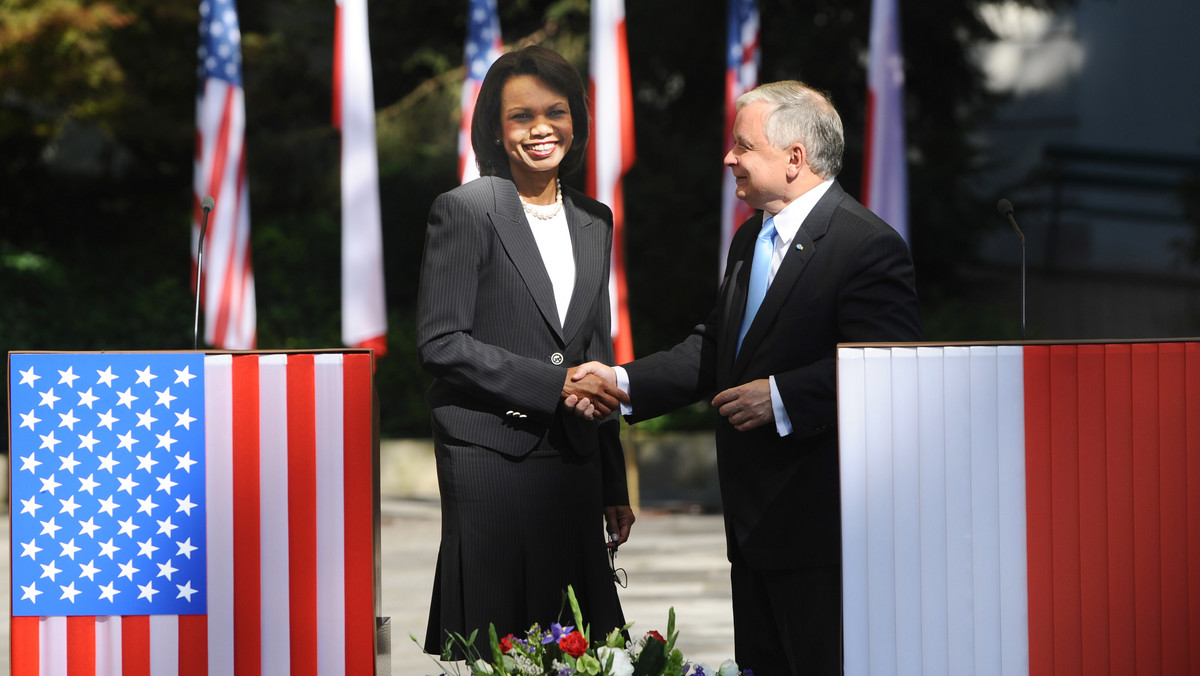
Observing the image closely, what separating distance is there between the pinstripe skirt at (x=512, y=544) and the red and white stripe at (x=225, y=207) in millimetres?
6123

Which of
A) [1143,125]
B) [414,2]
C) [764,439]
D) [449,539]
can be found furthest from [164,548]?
[1143,125]

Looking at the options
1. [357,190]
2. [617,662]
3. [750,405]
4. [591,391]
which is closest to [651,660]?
[617,662]

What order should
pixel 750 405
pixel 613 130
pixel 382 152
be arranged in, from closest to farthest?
pixel 750 405 → pixel 613 130 → pixel 382 152

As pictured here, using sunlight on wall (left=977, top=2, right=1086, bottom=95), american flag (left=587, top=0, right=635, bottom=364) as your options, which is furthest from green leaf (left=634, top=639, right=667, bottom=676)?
sunlight on wall (left=977, top=2, right=1086, bottom=95)

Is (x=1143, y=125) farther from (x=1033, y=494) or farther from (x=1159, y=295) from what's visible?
(x=1033, y=494)

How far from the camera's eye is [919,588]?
8.04 feet

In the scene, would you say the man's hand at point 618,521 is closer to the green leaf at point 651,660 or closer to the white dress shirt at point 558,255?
the white dress shirt at point 558,255

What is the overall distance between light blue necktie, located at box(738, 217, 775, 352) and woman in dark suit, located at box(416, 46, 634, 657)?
1.16ft

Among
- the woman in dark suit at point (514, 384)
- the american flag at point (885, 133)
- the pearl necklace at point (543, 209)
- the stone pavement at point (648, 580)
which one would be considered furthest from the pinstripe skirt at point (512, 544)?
the american flag at point (885, 133)

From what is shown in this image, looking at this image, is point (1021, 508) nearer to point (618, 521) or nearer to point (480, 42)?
point (618, 521)

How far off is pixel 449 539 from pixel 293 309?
1030 centimetres

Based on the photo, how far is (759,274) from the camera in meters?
2.99

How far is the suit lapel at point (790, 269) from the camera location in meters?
2.90

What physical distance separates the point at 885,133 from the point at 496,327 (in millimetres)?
6465
